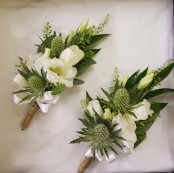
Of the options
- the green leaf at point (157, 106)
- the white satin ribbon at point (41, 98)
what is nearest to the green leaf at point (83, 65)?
the white satin ribbon at point (41, 98)

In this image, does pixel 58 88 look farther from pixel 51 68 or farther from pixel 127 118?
pixel 127 118

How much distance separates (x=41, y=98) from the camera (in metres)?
0.96

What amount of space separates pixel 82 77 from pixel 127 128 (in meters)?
0.22

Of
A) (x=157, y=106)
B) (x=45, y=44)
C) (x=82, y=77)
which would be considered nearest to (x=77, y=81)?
(x=82, y=77)

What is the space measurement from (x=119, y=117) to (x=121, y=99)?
0.16 feet

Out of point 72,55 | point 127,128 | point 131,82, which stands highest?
point 72,55

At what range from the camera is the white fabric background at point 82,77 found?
99 cm

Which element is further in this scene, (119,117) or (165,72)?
(165,72)

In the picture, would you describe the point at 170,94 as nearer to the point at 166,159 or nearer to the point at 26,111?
the point at 166,159

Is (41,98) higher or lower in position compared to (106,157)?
higher

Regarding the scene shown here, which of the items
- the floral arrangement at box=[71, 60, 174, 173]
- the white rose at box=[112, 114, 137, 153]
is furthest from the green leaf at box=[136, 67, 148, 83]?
the white rose at box=[112, 114, 137, 153]

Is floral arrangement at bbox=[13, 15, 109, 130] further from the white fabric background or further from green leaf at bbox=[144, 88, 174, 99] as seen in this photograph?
green leaf at bbox=[144, 88, 174, 99]

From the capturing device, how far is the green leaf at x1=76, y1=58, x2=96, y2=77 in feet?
3.27

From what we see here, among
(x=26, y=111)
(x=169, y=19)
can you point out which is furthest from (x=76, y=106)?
(x=169, y=19)
